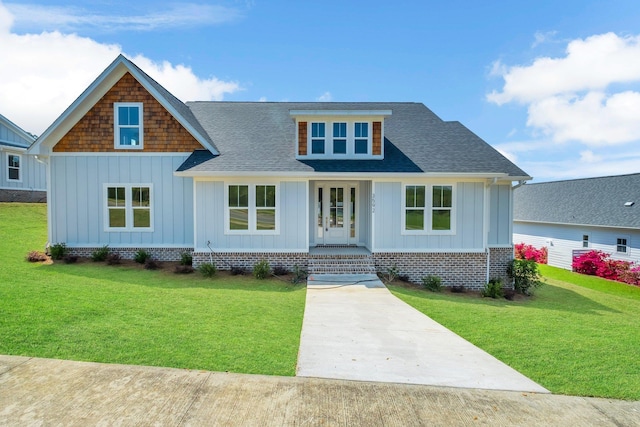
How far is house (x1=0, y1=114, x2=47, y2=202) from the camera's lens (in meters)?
21.5

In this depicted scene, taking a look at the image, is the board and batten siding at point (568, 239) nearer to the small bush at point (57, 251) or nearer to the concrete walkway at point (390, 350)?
the concrete walkway at point (390, 350)

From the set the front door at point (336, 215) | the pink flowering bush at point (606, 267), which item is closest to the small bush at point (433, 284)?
the front door at point (336, 215)

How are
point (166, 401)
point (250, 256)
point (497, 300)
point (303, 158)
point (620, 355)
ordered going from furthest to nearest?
point (303, 158) → point (250, 256) → point (497, 300) → point (620, 355) → point (166, 401)

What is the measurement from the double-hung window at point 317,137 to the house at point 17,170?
62.6 feet

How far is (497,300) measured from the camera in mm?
10914

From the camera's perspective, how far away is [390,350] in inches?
220

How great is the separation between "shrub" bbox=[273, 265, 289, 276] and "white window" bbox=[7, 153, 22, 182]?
20915 millimetres

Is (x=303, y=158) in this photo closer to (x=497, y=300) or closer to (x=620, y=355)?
(x=497, y=300)

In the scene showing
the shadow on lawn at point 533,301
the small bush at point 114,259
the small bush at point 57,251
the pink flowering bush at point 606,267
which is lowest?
the pink flowering bush at point 606,267

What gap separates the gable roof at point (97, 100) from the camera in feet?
39.9

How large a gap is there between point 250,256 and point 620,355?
9.52 meters

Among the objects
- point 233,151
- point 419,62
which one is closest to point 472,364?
point 233,151

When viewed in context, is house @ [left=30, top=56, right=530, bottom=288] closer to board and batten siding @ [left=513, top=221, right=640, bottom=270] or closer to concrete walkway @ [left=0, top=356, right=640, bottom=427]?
concrete walkway @ [left=0, top=356, right=640, bottom=427]

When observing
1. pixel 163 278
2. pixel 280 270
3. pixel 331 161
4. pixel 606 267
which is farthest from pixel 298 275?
pixel 606 267
